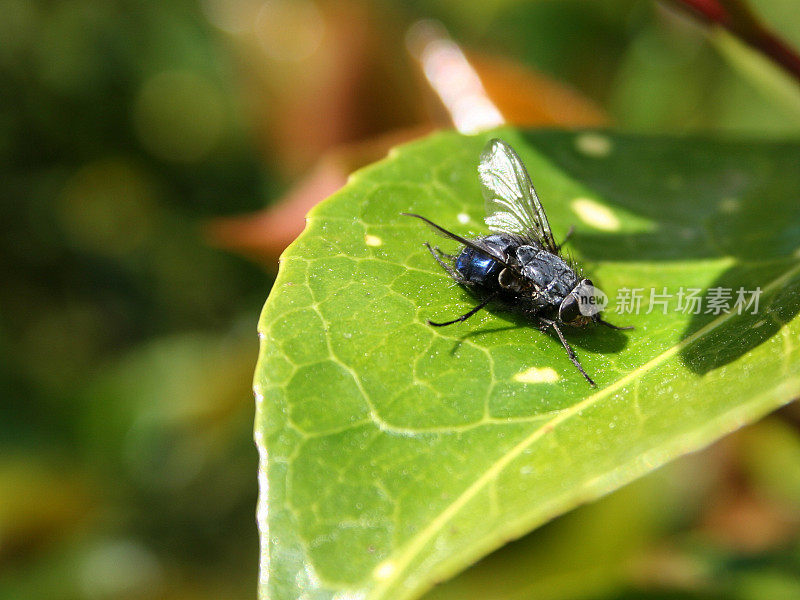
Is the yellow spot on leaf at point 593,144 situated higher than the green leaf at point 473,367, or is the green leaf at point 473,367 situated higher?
the yellow spot on leaf at point 593,144

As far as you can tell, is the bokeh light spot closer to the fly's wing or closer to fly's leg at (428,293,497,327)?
the fly's wing

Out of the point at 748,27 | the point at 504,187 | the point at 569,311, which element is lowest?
the point at 569,311

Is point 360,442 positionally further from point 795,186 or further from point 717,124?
point 717,124

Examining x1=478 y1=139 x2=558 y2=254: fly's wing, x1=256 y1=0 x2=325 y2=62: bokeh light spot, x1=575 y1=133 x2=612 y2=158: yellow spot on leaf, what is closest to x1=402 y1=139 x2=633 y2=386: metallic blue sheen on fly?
x1=478 y1=139 x2=558 y2=254: fly's wing

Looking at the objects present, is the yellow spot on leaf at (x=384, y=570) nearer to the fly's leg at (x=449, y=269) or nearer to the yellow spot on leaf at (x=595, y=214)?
the fly's leg at (x=449, y=269)

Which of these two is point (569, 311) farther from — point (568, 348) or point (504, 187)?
point (504, 187)

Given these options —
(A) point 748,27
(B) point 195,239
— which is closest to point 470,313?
(A) point 748,27

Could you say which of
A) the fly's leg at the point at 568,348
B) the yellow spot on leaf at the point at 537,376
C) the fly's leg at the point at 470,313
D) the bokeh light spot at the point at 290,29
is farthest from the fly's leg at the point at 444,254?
the bokeh light spot at the point at 290,29
